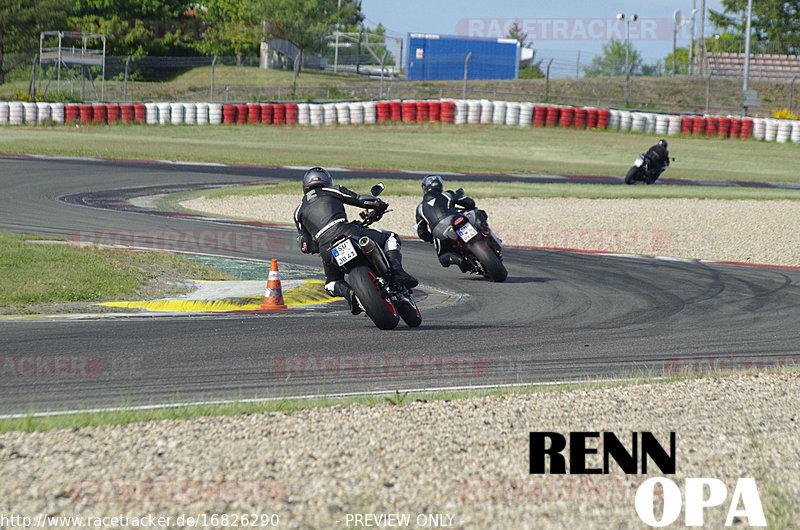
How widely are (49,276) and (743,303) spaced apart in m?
8.08

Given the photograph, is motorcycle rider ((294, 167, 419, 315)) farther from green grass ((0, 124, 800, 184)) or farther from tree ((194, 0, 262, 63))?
tree ((194, 0, 262, 63))

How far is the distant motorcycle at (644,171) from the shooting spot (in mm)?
25766

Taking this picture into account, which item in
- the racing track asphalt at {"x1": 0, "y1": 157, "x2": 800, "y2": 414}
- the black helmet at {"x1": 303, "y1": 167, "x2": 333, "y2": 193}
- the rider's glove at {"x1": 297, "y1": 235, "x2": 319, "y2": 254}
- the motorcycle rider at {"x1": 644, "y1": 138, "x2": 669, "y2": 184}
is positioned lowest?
the racing track asphalt at {"x1": 0, "y1": 157, "x2": 800, "y2": 414}

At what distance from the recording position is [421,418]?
5332 millimetres

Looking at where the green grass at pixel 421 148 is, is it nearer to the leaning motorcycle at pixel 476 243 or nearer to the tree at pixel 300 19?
the leaning motorcycle at pixel 476 243

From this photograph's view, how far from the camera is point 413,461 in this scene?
4.54 meters

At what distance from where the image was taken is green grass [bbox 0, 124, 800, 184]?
3003 centimetres

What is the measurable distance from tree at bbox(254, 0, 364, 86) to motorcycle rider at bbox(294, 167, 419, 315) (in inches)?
2026

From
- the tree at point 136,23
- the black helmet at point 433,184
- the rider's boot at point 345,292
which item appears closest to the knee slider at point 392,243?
the rider's boot at point 345,292

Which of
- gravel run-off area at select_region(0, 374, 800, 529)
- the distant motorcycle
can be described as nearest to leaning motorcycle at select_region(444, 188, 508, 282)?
gravel run-off area at select_region(0, 374, 800, 529)

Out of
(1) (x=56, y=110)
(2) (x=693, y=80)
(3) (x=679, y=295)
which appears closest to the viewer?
(3) (x=679, y=295)

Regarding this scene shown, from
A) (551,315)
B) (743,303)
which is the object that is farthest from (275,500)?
(743,303)

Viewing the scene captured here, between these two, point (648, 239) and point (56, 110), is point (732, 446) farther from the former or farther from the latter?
point (56, 110)

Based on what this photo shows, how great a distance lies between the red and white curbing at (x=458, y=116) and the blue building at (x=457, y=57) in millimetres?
20323
